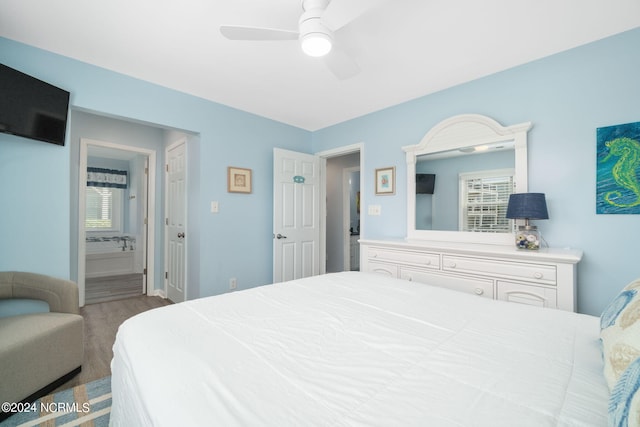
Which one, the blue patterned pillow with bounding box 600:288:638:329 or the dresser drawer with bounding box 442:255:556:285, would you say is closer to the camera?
the blue patterned pillow with bounding box 600:288:638:329

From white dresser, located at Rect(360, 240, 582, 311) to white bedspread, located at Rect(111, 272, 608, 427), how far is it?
72cm

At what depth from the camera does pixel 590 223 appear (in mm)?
1947

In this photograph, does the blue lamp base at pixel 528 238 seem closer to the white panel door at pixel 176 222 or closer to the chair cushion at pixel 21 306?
the white panel door at pixel 176 222

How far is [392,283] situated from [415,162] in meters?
1.67

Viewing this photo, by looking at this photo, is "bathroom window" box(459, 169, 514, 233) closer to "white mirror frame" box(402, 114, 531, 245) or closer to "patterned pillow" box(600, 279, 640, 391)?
"white mirror frame" box(402, 114, 531, 245)

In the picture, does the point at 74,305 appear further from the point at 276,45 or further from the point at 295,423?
the point at 276,45

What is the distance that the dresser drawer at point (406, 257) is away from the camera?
229cm

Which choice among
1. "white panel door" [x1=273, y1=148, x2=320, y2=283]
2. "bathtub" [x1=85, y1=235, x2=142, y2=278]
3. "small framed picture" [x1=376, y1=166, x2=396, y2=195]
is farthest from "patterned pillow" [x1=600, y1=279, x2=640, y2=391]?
"bathtub" [x1=85, y1=235, x2=142, y2=278]

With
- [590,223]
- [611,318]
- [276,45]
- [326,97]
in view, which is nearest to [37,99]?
[276,45]

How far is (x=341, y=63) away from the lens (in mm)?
1788

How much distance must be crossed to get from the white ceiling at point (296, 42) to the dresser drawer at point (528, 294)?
5.64 ft

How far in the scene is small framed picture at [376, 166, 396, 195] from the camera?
122 inches

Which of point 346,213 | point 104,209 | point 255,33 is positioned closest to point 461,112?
point 255,33

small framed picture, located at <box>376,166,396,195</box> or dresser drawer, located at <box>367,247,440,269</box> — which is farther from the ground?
small framed picture, located at <box>376,166,396,195</box>
